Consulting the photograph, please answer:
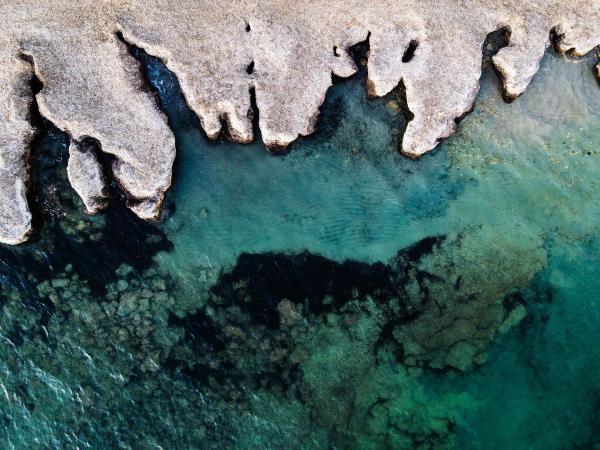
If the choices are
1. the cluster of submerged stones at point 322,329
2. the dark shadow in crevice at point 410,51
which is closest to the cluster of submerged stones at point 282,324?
the cluster of submerged stones at point 322,329

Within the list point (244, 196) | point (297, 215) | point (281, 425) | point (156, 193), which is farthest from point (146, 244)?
point (281, 425)

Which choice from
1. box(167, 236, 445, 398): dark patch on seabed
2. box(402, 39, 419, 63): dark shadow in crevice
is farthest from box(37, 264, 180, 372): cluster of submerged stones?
box(402, 39, 419, 63): dark shadow in crevice

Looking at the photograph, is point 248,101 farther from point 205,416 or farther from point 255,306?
point 205,416

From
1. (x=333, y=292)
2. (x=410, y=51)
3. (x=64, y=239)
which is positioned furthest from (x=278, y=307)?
(x=410, y=51)

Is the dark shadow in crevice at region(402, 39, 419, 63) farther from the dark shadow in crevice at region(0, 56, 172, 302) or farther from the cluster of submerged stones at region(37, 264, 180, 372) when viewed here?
the cluster of submerged stones at region(37, 264, 180, 372)

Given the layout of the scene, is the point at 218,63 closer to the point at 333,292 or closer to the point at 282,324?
the point at 333,292
